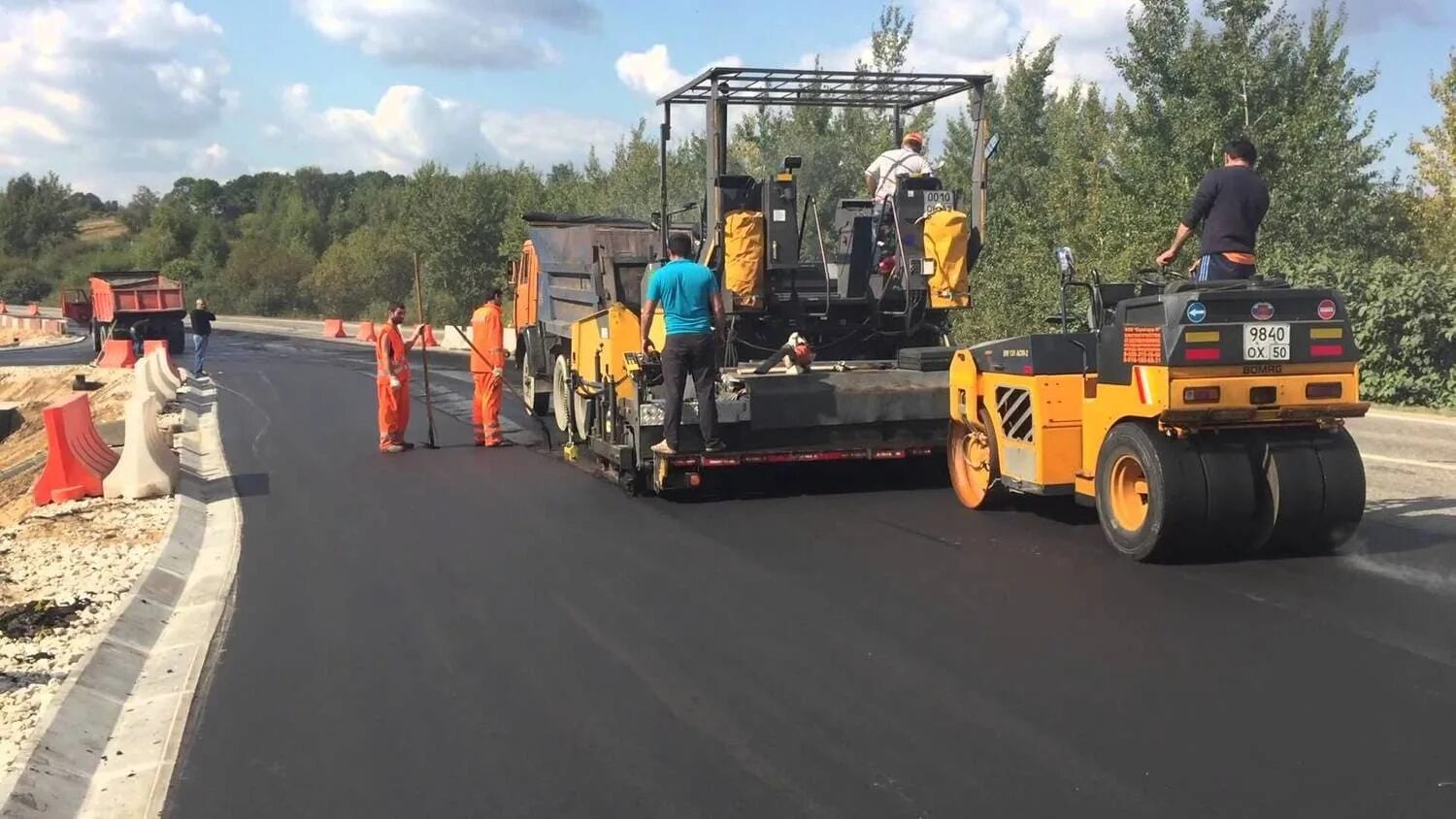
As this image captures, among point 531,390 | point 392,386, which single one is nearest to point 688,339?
point 392,386

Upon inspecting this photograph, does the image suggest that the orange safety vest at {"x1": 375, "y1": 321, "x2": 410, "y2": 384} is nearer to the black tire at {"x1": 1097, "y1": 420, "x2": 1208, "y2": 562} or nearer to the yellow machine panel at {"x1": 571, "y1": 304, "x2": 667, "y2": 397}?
the yellow machine panel at {"x1": 571, "y1": 304, "x2": 667, "y2": 397}

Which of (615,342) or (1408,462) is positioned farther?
(1408,462)

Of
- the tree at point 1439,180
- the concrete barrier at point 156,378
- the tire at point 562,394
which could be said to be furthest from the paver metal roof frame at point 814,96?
the tree at point 1439,180

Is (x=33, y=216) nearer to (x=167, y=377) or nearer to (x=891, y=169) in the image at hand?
(x=167, y=377)

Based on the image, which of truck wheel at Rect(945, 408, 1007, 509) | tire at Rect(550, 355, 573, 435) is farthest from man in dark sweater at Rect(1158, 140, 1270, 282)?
tire at Rect(550, 355, 573, 435)

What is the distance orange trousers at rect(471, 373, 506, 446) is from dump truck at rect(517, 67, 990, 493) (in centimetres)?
183

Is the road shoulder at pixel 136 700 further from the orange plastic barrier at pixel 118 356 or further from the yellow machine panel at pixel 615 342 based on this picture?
the orange plastic barrier at pixel 118 356

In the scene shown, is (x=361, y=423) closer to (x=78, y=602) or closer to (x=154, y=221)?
(x=78, y=602)

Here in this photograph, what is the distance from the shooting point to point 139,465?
9.75 metres

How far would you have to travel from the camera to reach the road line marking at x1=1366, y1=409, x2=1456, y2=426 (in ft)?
42.6

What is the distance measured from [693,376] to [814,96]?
2979mm

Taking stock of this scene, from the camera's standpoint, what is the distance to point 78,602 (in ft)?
21.8

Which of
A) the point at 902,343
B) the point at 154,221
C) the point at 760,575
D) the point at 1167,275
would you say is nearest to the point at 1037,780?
the point at 760,575

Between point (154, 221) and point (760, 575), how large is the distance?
9301 cm
